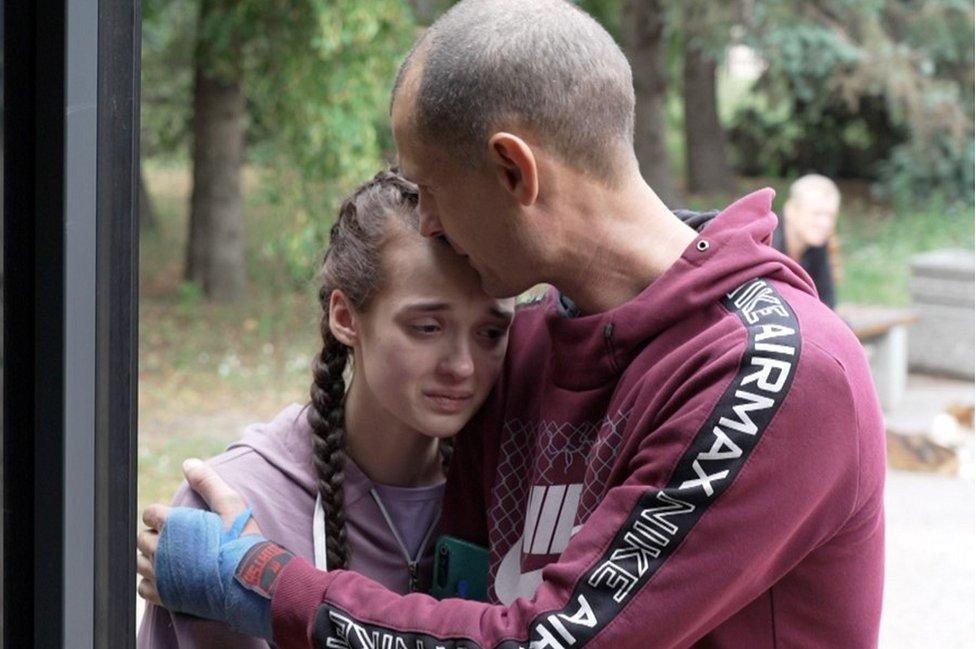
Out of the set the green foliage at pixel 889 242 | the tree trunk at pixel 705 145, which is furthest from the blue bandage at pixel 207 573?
the tree trunk at pixel 705 145

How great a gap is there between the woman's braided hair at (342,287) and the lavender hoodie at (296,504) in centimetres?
2

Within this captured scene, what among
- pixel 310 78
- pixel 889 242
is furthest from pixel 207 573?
pixel 889 242

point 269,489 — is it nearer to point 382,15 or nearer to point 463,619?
point 463,619

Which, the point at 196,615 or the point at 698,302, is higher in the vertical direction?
the point at 698,302

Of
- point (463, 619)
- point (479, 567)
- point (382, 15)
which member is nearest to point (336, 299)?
point (479, 567)

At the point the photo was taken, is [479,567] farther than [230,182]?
No

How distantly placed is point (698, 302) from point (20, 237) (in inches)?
26.8

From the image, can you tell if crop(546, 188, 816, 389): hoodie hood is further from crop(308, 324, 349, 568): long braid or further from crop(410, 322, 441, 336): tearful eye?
crop(308, 324, 349, 568): long braid

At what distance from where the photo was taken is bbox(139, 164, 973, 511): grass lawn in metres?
8.12

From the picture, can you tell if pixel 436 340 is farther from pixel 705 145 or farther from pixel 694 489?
pixel 705 145

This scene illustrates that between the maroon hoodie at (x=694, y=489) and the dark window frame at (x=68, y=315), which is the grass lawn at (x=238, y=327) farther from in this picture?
the dark window frame at (x=68, y=315)

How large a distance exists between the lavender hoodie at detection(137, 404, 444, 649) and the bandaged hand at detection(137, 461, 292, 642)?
11 centimetres

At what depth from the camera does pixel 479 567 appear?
187 centimetres

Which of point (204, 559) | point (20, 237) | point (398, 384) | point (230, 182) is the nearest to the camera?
point (20, 237)
